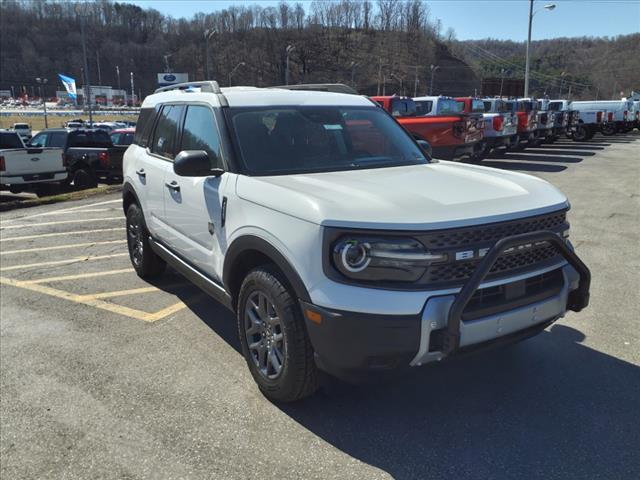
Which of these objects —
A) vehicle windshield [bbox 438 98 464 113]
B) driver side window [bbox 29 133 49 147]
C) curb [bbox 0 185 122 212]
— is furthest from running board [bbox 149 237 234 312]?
driver side window [bbox 29 133 49 147]

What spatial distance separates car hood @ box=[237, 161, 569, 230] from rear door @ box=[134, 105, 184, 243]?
1563 millimetres

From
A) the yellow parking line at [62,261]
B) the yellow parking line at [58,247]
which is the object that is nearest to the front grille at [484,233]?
the yellow parking line at [62,261]

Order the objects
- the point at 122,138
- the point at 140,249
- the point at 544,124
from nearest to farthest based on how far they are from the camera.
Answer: the point at 140,249, the point at 122,138, the point at 544,124

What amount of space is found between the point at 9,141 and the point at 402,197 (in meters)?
13.5

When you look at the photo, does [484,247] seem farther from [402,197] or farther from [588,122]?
[588,122]

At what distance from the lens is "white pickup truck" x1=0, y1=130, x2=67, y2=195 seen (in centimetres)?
1234

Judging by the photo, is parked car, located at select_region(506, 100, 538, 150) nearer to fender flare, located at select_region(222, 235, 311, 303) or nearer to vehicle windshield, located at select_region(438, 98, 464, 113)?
vehicle windshield, located at select_region(438, 98, 464, 113)

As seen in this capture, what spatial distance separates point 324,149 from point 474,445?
7.51ft

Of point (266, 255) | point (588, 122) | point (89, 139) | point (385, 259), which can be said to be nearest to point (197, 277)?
point (266, 255)

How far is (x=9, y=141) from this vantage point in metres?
13.4

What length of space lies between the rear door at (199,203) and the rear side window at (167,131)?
0.21 meters

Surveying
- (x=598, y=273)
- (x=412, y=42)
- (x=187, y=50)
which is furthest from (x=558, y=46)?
(x=598, y=273)

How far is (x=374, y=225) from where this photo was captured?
8.77 feet

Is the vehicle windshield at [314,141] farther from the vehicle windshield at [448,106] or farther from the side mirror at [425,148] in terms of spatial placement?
the vehicle windshield at [448,106]
